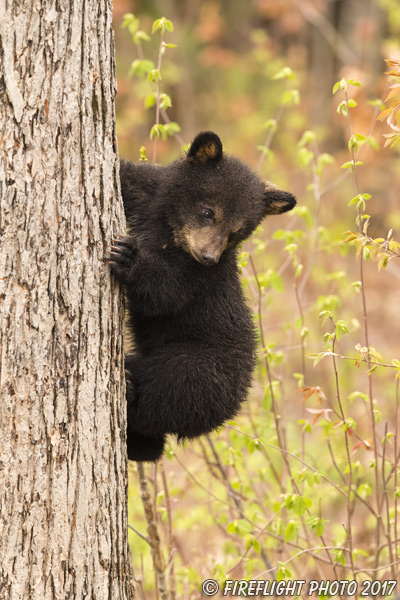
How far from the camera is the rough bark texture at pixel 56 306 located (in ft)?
9.29

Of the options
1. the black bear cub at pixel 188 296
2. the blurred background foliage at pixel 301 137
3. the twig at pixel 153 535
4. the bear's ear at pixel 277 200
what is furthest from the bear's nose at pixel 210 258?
the blurred background foliage at pixel 301 137

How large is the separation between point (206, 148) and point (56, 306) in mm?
1728

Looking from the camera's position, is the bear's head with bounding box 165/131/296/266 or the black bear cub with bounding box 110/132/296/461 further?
the bear's head with bounding box 165/131/296/266

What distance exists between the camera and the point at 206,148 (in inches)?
168

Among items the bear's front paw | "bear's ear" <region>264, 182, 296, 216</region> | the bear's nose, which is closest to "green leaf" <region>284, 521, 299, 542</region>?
the bear's nose

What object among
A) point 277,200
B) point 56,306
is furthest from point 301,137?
point 56,306

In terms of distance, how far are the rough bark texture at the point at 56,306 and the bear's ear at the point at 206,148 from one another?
1104 mm

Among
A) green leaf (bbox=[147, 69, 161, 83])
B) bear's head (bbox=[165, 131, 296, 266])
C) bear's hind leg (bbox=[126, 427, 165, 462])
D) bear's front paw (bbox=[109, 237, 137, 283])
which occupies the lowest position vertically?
bear's hind leg (bbox=[126, 427, 165, 462])

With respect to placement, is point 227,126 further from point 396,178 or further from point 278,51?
point 396,178

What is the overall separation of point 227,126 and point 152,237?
33.4 ft

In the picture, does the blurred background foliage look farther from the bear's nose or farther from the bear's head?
the bear's nose

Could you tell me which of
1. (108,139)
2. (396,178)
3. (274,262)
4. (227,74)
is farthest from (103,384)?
(227,74)

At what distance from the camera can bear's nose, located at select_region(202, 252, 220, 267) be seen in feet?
12.7

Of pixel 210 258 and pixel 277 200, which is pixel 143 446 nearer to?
pixel 210 258
